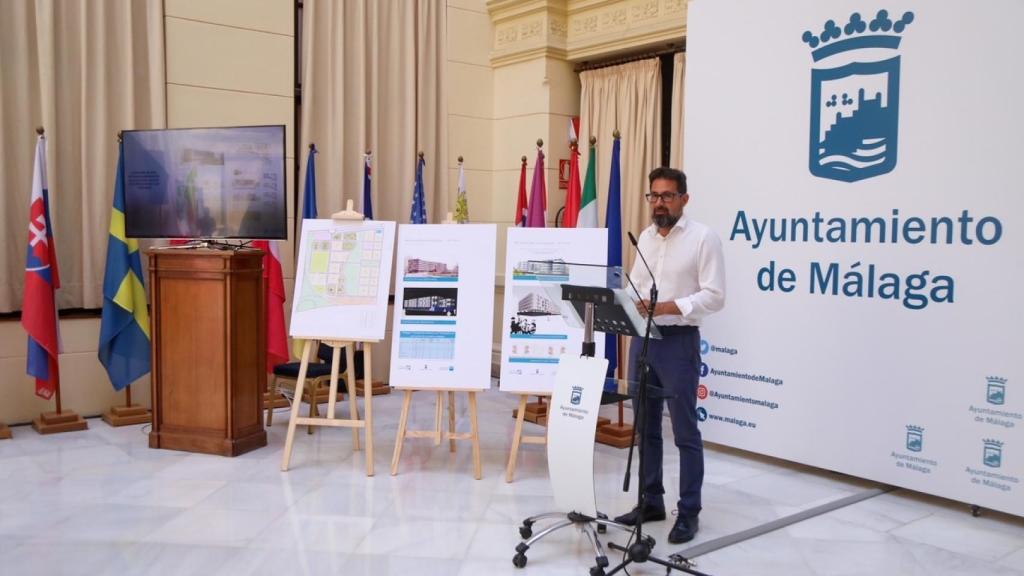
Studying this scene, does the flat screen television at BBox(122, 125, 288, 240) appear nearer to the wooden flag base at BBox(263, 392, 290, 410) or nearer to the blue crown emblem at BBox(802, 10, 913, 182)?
the wooden flag base at BBox(263, 392, 290, 410)

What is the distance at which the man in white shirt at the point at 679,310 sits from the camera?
373 cm

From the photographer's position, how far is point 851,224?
4703 mm

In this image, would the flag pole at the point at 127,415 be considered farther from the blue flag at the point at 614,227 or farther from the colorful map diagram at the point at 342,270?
the blue flag at the point at 614,227

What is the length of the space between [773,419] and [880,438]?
2.14 feet

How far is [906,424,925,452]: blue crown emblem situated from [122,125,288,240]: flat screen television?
151 inches

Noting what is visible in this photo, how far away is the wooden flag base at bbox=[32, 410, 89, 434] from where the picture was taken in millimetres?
5707

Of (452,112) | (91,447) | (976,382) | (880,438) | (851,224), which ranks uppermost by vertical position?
(452,112)

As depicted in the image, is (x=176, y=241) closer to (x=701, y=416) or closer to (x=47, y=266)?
(x=47, y=266)

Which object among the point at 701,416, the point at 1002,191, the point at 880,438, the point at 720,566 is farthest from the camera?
the point at 701,416

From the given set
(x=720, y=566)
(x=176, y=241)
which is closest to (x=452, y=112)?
(x=176, y=241)

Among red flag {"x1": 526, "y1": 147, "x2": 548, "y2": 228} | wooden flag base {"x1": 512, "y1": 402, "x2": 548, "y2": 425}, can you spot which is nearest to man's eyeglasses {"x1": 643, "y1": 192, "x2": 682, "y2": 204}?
red flag {"x1": 526, "y1": 147, "x2": 548, "y2": 228}

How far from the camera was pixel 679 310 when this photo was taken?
3.68 m

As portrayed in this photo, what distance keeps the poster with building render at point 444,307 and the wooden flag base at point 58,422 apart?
2563 mm

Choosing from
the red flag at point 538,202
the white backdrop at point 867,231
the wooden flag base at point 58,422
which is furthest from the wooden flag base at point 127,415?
the white backdrop at point 867,231
